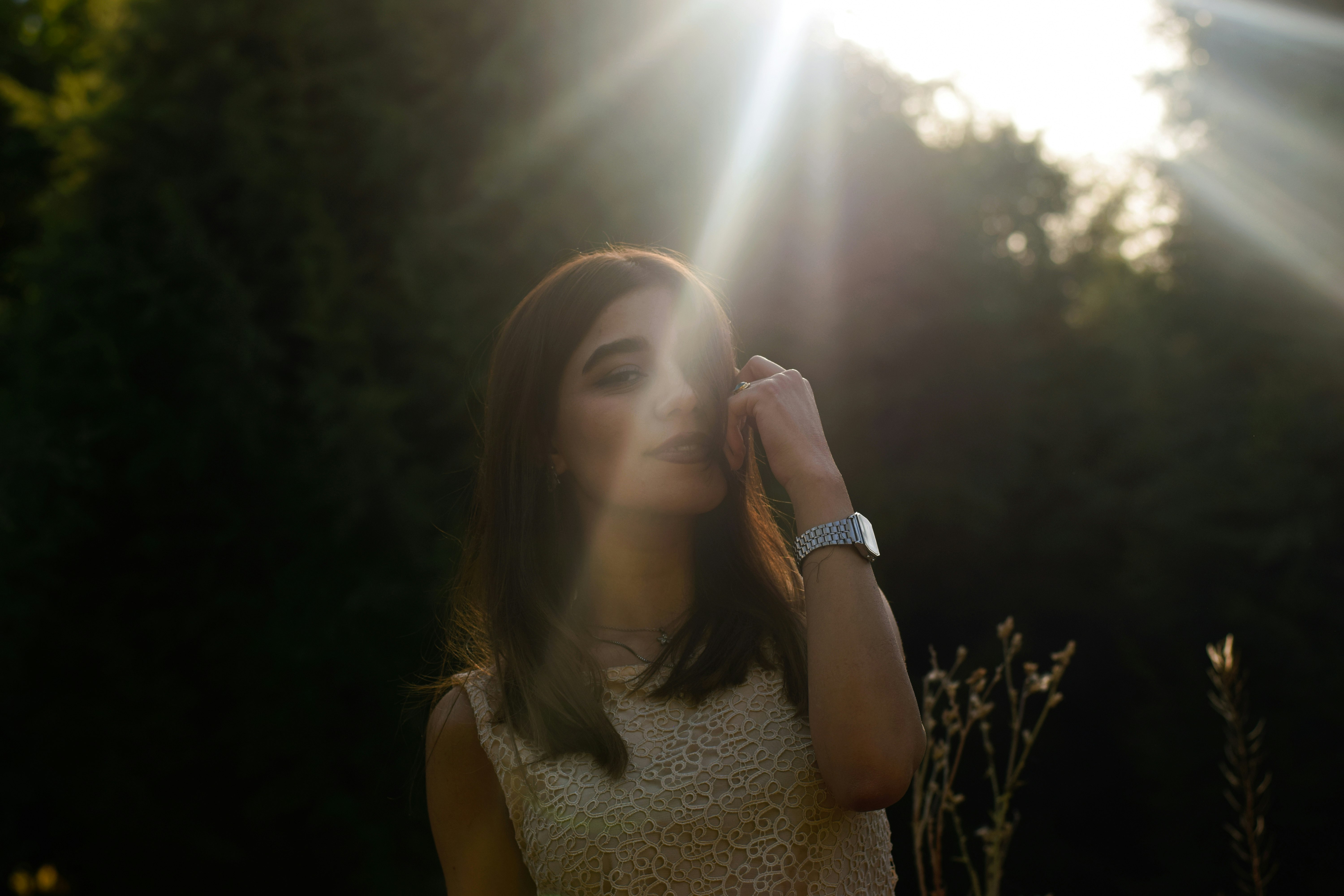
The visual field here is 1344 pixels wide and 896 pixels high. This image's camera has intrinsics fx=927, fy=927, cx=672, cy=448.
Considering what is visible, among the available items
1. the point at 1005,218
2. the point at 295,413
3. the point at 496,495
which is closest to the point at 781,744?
the point at 496,495

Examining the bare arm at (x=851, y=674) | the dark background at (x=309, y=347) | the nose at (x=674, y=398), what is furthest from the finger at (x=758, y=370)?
the dark background at (x=309, y=347)

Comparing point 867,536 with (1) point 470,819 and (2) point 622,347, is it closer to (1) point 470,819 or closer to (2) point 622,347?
(2) point 622,347

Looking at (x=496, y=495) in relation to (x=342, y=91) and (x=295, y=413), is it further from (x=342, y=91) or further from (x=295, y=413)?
(x=342, y=91)

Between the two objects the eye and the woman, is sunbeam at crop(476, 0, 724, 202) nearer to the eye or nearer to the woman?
the woman

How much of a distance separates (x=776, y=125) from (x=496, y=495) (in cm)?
378

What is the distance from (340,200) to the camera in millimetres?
4953

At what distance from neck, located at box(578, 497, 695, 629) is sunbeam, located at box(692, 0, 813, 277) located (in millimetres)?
3020

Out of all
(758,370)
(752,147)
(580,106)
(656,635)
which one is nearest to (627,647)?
(656,635)

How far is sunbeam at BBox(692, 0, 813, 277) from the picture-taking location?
197 inches

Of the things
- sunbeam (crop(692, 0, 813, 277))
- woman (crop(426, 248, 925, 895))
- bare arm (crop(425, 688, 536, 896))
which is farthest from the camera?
sunbeam (crop(692, 0, 813, 277))

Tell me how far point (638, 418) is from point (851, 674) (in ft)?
2.23

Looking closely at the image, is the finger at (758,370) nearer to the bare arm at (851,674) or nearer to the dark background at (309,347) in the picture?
the bare arm at (851,674)

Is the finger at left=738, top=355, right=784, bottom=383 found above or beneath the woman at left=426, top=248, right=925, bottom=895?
above

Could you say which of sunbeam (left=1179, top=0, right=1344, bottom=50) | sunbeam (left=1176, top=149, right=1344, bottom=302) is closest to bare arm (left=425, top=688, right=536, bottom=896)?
sunbeam (left=1176, top=149, right=1344, bottom=302)
